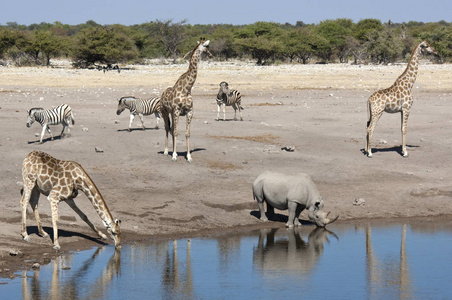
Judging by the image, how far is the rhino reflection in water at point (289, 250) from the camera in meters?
A: 12.6

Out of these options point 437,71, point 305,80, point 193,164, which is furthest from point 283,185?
point 437,71

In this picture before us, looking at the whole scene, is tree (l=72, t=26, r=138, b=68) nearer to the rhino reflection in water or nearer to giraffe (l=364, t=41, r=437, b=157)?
giraffe (l=364, t=41, r=437, b=157)

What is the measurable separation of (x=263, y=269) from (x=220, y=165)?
7018 millimetres

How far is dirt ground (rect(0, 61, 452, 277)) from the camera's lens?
48.8 feet

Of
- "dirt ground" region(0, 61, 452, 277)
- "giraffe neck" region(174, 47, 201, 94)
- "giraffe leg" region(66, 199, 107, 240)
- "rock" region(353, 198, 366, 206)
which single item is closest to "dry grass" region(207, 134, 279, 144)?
"dirt ground" region(0, 61, 452, 277)

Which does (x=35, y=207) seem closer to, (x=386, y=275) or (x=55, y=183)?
(x=55, y=183)

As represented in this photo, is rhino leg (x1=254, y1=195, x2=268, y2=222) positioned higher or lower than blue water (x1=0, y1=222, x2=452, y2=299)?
higher

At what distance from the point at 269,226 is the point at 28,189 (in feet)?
15.8

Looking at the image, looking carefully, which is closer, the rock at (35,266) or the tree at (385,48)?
the rock at (35,266)

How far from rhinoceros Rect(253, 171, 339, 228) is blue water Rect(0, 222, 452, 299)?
11.2 inches

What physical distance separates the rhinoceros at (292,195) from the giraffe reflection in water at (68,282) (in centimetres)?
362

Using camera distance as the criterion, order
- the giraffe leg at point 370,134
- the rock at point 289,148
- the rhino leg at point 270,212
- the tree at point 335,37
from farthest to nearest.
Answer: the tree at point 335,37
the rock at point 289,148
the giraffe leg at point 370,134
the rhino leg at point 270,212

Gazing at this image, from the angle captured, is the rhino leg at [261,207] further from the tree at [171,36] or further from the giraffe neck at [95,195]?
the tree at [171,36]

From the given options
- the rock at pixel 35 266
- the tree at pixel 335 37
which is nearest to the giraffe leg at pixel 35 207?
the rock at pixel 35 266
